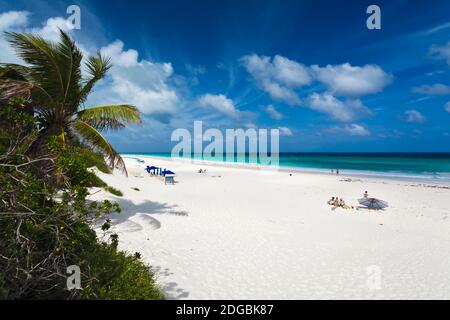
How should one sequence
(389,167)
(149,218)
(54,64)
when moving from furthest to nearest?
(389,167)
(149,218)
(54,64)

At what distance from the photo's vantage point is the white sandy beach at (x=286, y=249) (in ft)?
18.9

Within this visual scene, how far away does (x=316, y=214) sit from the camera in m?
13.5

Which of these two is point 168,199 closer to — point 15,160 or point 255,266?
point 255,266

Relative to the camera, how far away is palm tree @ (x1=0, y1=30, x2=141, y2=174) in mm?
7238

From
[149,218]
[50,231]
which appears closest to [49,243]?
[50,231]

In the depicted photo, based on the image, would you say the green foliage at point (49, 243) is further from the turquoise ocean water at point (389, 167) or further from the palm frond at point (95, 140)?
the turquoise ocean water at point (389, 167)

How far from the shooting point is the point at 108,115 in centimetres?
867

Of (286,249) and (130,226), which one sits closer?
(286,249)

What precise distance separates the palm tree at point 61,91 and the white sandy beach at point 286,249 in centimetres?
319

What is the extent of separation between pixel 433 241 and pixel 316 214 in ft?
15.7

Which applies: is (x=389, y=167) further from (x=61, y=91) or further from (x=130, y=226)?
(x=61, y=91)

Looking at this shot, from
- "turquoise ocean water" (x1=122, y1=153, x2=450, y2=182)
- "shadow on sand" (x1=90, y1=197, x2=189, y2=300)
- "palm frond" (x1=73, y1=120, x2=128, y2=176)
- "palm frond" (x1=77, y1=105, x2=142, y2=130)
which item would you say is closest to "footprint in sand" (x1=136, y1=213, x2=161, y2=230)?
"shadow on sand" (x1=90, y1=197, x2=189, y2=300)

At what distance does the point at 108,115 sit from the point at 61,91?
1389 millimetres

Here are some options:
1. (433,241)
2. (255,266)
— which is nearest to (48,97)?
(255,266)
